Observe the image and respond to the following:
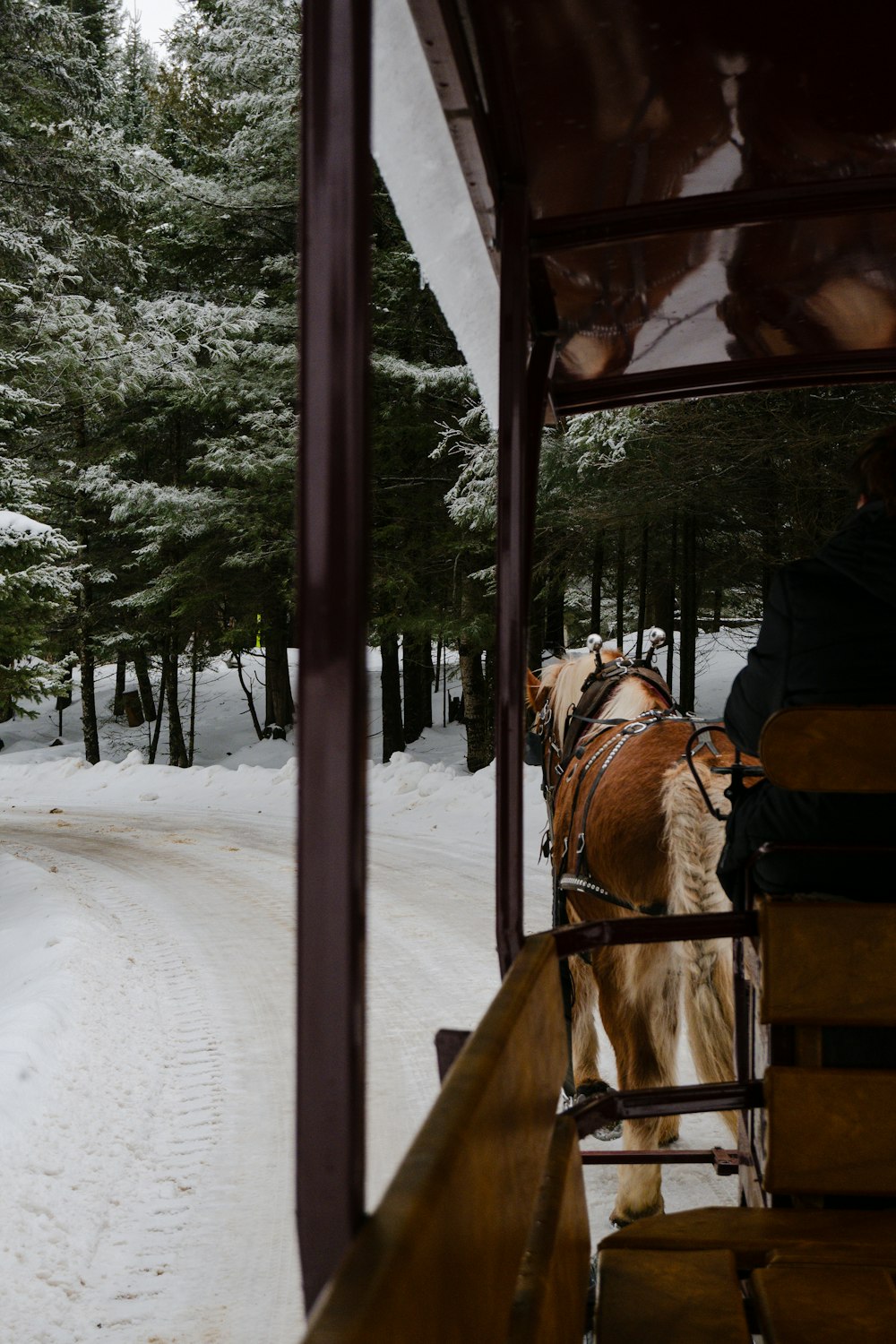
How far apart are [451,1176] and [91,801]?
1797 centimetres

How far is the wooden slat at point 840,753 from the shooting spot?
2271 millimetres

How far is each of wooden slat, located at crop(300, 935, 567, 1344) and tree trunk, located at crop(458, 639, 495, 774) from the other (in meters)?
16.3

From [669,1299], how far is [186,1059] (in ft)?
13.2

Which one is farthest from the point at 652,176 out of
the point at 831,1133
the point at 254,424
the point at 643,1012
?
the point at 254,424

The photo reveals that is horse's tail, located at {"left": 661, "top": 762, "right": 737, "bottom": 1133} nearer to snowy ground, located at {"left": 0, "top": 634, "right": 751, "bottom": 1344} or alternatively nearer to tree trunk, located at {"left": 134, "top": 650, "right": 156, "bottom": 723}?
snowy ground, located at {"left": 0, "top": 634, "right": 751, "bottom": 1344}

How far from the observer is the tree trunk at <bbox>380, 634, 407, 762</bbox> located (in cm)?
1992

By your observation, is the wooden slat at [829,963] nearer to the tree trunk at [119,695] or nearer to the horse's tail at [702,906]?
the horse's tail at [702,906]

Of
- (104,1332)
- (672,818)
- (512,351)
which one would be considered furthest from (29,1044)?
(512,351)

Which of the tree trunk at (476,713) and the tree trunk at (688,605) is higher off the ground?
the tree trunk at (688,605)

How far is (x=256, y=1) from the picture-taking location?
16.0 metres

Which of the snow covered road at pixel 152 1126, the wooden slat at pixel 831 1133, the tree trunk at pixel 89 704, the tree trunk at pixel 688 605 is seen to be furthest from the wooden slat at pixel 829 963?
the tree trunk at pixel 89 704

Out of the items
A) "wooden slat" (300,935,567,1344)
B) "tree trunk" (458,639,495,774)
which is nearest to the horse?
"wooden slat" (300,935,567,1344)

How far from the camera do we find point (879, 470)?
2471mm

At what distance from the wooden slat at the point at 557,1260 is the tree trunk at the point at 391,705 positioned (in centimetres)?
1770
